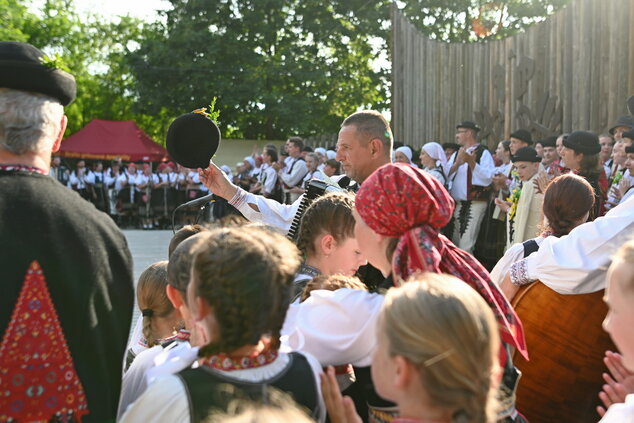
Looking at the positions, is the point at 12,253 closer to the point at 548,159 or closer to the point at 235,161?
the point at 548,159

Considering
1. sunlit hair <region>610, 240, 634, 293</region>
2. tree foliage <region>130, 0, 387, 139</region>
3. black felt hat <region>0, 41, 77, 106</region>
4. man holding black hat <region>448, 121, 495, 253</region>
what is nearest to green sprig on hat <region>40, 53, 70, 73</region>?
black felt hat <region>0, 41, 77, 106</region>

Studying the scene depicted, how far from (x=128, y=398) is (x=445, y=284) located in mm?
1137

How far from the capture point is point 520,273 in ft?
13.3

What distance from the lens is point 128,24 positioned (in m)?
46.5

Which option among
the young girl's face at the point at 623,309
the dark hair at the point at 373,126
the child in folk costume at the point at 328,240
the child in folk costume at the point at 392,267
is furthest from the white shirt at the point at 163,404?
the dark hair at the point at 373,126

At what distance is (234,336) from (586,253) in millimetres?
2159

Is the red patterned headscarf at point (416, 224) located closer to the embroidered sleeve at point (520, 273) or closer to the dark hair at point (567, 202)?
the embroidered sleeve at point (520, 273)

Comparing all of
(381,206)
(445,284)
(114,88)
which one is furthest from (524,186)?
(114,88)

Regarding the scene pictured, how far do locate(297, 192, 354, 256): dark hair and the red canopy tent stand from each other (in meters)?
31.9

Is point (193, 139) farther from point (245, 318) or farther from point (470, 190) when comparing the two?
point (470, 190)

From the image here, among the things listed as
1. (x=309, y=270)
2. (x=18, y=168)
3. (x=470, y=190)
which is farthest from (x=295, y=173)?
(x=18, y=168)

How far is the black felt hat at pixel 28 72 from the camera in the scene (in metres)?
2.18

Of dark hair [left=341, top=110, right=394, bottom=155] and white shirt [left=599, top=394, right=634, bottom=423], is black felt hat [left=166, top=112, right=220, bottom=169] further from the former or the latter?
white shirt [left=599, top=394, right=634, bottom=423]

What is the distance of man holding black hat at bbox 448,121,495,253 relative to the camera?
11992mm
